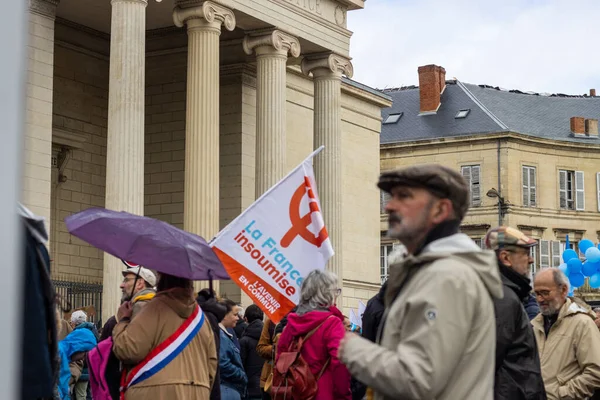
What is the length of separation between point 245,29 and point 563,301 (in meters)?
20.4

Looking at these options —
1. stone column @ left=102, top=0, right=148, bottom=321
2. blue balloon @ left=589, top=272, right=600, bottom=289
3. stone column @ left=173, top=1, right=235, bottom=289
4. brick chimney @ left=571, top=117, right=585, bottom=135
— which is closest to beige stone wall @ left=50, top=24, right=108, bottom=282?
stone column @ left=173, top=1, right=235, bottom=289

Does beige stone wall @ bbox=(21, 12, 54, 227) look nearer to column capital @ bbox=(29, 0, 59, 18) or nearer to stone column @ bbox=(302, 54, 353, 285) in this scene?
column capital @ bbox=(29, 0, 59, 18)

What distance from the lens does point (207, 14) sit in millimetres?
24656

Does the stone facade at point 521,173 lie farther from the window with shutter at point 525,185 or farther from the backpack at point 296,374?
the backpack at point 296,374

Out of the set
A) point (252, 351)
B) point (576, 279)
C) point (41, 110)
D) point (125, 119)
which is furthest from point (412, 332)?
point (41, 110)

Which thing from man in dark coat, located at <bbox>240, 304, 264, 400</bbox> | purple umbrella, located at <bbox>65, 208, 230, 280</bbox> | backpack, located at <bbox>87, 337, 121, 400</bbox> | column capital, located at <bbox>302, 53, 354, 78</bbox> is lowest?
man in dark coat, located at <bbox>240, 304, 264, 400</bbox>

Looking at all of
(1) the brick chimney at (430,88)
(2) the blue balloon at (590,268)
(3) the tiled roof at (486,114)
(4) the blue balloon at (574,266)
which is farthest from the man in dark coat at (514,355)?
(1) the brick chimney at (430,88)

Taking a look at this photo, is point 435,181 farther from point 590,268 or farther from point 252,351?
point 590,268

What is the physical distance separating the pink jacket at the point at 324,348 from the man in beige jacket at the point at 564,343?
1.36 m

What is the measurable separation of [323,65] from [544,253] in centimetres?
2868

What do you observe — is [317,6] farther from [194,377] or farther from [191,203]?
[194,377]

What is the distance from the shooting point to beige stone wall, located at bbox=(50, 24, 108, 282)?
2878cm

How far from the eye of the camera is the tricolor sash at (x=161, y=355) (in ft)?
23.0

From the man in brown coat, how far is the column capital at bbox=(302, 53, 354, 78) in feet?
72.0
